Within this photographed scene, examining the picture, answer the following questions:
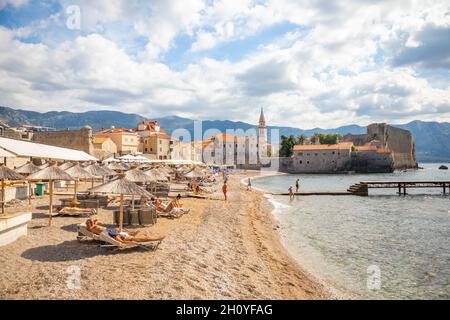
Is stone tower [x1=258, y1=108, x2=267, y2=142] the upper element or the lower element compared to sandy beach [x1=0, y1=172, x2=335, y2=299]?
upper

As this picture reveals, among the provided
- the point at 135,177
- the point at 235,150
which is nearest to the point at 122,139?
the point at 235,150

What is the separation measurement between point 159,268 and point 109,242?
2093mm

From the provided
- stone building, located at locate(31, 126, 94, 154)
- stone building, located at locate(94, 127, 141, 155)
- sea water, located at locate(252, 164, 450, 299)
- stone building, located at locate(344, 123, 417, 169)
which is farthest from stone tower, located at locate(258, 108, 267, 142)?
sea water, located at locate(252, 164, 450, 299)

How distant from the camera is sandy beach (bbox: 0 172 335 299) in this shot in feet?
20.4

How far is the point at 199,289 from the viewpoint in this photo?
675cm

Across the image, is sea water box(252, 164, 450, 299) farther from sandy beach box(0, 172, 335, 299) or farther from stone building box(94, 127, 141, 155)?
stone building box(94, 127, 141, 155)

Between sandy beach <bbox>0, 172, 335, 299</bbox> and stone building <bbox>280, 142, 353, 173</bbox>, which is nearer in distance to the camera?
sandy beach <bbox>0, 172, 335, 299</bbox>

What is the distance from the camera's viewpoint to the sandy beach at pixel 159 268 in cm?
621

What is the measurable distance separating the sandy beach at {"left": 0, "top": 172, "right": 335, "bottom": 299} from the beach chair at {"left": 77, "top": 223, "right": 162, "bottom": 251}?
18 centimetres

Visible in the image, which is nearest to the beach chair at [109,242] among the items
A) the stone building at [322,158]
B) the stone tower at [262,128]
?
the stone building at [322,158]

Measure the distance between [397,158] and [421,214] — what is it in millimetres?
113869

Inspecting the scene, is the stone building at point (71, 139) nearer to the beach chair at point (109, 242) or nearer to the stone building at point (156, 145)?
the stone building at point (156, 145)

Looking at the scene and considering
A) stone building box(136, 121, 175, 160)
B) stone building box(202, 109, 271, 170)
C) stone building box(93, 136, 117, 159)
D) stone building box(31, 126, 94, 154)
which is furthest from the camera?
stone building box(202, 109, 271, 170)

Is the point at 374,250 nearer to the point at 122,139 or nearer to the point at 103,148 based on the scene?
the point at 103,148
